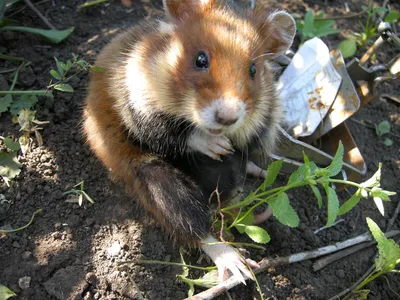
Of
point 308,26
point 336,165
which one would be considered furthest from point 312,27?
point 336,165

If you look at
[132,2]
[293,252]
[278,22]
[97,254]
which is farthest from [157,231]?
[132,2]

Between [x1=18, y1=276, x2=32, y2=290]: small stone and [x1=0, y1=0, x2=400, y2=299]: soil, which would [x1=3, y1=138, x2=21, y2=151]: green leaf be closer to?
[x1=0, y1=0, x2=400, y2=299]: soil

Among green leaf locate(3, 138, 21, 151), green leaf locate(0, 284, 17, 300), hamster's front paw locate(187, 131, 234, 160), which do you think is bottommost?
green leaf locate(0, 284, 17, 300)

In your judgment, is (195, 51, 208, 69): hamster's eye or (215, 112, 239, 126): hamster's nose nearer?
(215, 112, 239, 126): hamster's nose

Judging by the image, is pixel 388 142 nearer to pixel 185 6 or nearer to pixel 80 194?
pixel 185 6

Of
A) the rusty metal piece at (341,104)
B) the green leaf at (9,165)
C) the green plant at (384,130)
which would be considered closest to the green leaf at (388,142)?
the green plant at (384,130)

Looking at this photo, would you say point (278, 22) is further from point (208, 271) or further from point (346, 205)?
point (208, 271)

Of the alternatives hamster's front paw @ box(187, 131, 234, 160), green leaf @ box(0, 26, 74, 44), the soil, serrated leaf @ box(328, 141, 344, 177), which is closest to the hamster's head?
hamster's front paw @ box(187, 131, 234, 160)
